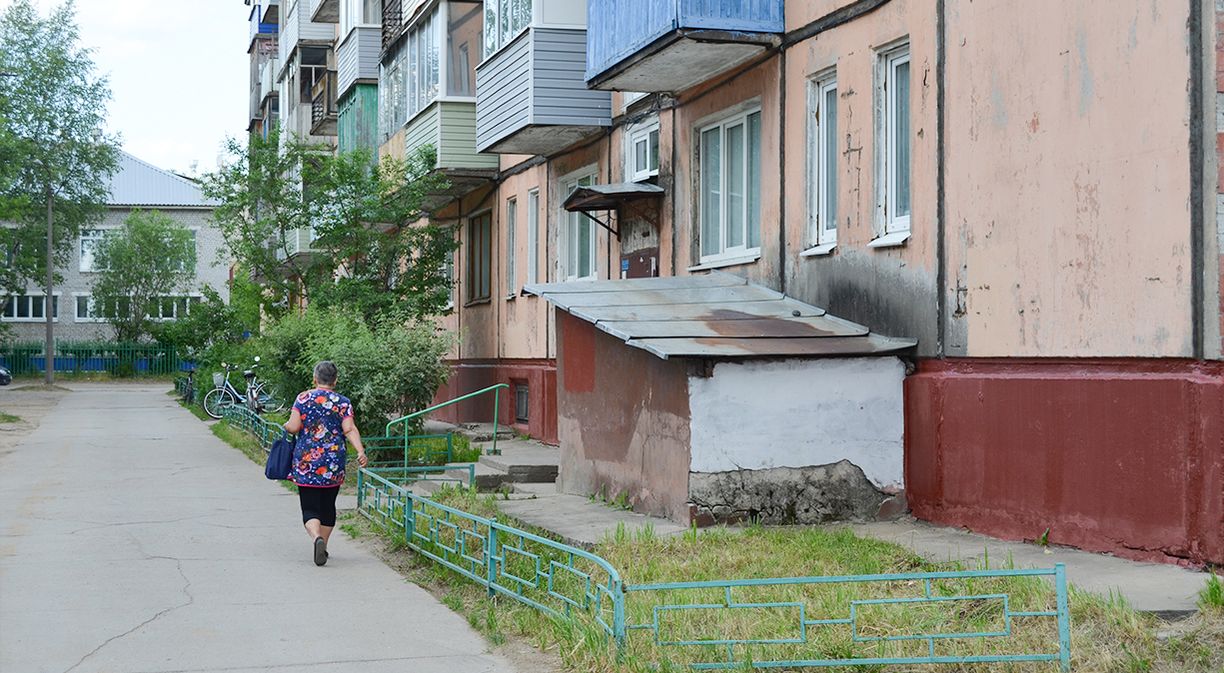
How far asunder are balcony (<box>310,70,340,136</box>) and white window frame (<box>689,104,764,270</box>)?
21794mm

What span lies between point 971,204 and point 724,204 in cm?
459

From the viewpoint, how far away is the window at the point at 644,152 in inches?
643

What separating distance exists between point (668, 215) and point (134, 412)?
22.8m

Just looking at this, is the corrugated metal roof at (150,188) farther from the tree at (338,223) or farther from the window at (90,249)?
the tree at (338,223)

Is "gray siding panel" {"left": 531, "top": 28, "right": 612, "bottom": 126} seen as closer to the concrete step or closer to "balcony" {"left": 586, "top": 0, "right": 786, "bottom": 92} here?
"balcony" {"left": 586, "top": 0, "right": 786, "bottom": 92}

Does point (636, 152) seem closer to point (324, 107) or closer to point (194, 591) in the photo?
point (194, 591)

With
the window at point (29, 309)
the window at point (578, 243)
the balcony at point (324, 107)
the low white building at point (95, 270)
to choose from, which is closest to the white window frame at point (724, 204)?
the window at point (578, 243)

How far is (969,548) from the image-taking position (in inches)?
374

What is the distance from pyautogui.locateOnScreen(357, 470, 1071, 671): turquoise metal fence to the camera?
20.9ft

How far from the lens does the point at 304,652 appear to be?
7.32 meters

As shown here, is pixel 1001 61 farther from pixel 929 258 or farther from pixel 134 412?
pixel 134 412

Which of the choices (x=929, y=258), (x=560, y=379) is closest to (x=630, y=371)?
(x=560, y=379)

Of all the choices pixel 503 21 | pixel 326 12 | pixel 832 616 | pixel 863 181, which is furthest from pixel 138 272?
pixel 832 616

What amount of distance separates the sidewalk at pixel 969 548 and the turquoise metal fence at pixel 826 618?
0.64 metres
